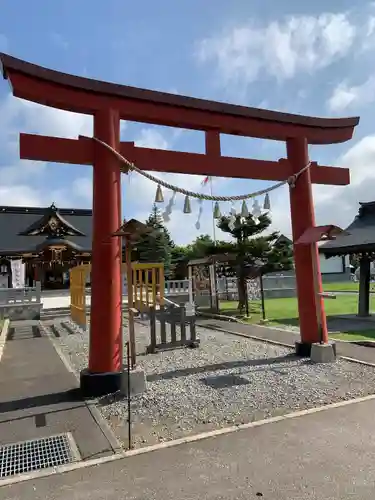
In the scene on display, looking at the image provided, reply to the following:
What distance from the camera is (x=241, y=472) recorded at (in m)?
3.48

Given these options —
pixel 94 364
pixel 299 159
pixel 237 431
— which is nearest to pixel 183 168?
pixel 299 159

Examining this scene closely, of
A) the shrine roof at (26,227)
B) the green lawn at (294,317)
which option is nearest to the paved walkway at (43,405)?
the green lawn at (294,317)

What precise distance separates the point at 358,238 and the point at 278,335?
549cm

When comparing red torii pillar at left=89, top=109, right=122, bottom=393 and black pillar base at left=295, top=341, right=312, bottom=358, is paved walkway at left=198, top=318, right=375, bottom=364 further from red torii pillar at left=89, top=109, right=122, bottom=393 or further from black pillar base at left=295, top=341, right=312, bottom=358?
red torii pillar at left=89, top=109, right=122, bottom=393

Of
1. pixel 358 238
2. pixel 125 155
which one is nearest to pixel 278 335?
pixel 358 238

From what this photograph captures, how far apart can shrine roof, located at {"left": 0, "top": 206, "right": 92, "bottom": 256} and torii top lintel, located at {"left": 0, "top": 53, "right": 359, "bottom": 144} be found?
19567 millimetres

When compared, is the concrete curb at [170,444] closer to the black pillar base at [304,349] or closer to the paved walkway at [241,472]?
the paved walkway at [241,472]

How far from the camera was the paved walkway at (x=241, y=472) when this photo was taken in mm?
3174

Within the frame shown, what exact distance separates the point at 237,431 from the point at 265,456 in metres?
0.64

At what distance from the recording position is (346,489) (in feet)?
10.4

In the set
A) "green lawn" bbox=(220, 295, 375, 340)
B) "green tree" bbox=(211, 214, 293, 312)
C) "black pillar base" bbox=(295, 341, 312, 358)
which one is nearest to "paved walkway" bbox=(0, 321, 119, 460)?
"black pillar base" bbox=(295, 341, 312, 358)

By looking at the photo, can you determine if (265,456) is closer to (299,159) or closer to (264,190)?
(264,190)

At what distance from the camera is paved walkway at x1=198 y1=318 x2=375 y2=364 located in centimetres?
812

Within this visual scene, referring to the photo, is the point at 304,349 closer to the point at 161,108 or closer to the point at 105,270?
the point at 105,270
